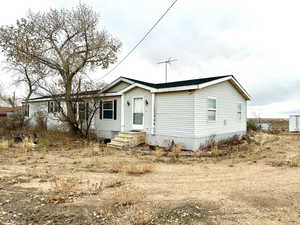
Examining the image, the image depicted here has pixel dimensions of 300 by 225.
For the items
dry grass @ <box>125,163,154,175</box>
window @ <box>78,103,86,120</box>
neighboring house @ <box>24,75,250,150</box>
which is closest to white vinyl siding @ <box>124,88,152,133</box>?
neighboring house @ <box>24,75,250,150</box>

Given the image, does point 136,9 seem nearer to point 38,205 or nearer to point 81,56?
point 81,56

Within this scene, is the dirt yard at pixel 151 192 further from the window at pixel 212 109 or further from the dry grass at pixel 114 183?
the window at pixel 212 109

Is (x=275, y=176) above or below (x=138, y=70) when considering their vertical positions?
below

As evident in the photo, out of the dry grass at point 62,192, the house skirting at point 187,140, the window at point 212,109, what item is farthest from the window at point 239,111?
the dry grass at point 62,192

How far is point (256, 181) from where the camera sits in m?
5.07

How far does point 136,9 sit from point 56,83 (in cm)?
702

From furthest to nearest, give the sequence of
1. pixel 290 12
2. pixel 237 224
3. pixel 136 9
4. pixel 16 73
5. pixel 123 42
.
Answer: pixel 16 73
pixel 123 42
pixel 136 9
pixel 290 12
pixel 237 224

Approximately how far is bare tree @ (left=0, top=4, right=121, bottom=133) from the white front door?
4.92 m

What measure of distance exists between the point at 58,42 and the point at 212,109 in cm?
1257

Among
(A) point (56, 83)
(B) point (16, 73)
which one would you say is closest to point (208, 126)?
(A) point (56, 83)

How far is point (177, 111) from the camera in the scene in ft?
33.7

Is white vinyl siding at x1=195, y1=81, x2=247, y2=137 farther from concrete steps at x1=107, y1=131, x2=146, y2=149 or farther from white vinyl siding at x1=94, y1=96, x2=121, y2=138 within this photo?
white vinyl siding at x1=94, y1=96, x2=121, y2=138

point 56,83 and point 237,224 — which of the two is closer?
point 237,224

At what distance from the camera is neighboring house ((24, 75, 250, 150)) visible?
988cm
